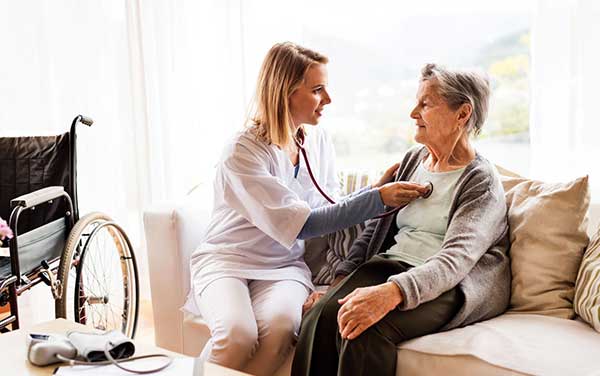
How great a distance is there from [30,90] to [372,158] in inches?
66.8

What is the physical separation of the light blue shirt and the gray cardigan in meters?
0.05

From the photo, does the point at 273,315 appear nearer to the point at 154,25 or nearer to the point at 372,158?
the point at 372,158

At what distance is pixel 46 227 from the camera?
7.68 feet

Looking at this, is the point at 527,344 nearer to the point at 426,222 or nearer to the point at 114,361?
the point at 426,222

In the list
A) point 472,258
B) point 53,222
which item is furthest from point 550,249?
point 53,222

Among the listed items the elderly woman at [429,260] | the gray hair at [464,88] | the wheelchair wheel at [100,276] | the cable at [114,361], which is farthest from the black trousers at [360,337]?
the wheelchair wheel at [100,276]

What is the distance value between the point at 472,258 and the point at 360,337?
1.23ft

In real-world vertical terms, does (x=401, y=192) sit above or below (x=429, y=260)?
above

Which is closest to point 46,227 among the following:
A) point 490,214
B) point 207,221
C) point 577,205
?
point 207,221

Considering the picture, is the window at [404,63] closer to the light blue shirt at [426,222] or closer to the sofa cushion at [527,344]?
the light blue shirt at [426,222]

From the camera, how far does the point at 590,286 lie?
5.91 feet

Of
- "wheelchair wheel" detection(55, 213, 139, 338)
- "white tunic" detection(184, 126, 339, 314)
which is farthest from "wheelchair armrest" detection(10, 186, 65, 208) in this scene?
"white tunic" detection(184, 126, 339, 314)

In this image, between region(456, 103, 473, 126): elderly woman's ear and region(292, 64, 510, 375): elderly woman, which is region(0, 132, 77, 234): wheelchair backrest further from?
region(456, 103, 473, 126): elderly woman's ear

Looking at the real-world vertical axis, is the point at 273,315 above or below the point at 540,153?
below
